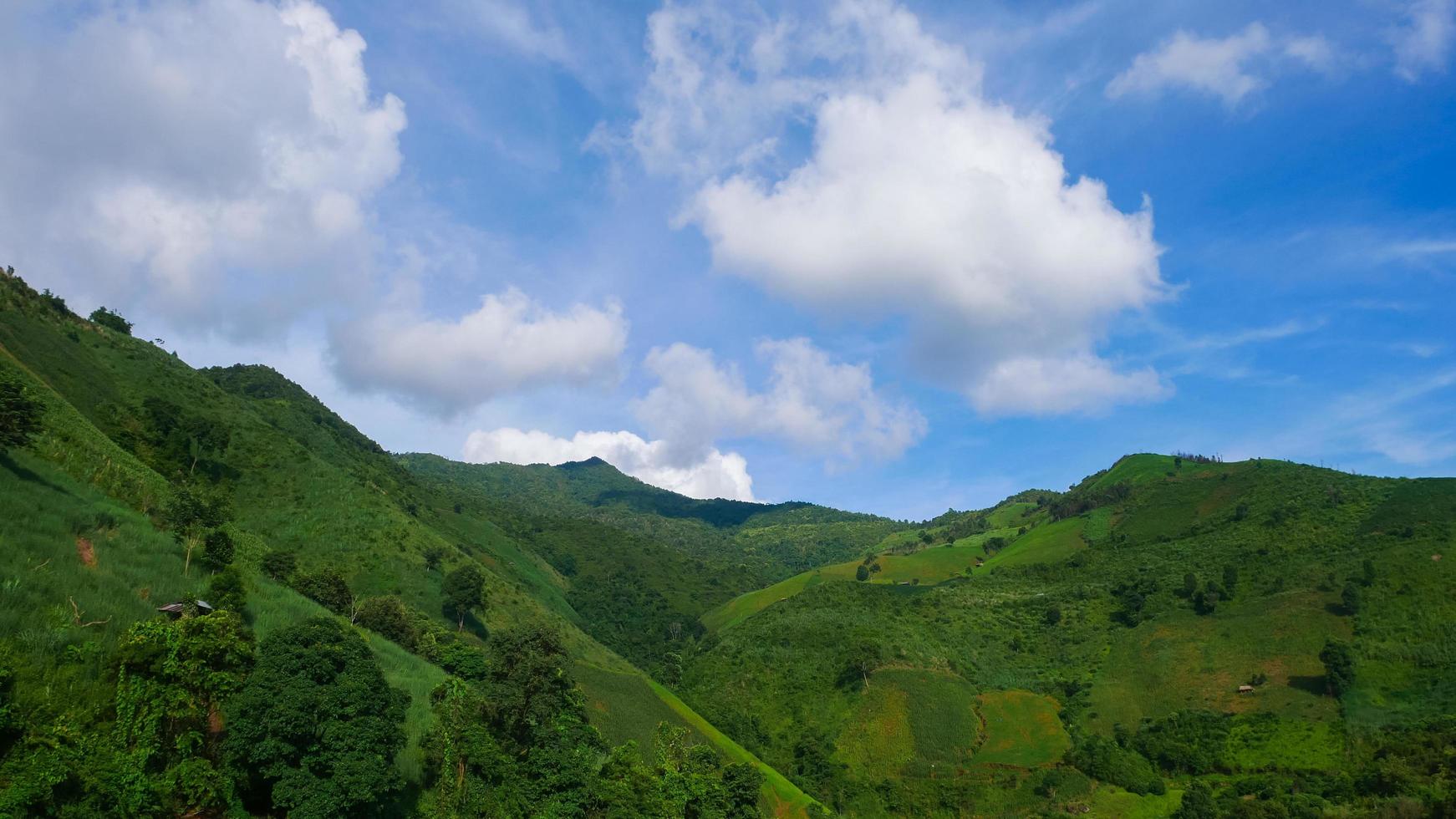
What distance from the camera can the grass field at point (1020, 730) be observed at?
85312mm

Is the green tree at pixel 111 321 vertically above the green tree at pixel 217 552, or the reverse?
the green tree at pixel 111 321

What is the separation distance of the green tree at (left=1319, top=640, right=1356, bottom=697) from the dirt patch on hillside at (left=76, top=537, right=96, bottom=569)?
112m

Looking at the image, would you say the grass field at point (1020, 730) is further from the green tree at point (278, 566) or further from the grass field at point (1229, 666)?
the green tree at point (278, 566)

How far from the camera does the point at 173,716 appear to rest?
2347 cm

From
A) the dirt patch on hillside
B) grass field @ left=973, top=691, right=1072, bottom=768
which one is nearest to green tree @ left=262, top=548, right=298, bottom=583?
the dirt patch on hillside

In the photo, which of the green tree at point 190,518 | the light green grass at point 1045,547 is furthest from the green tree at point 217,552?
the light green grass at point 1045,547

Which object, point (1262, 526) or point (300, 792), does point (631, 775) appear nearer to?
point (300, 792)

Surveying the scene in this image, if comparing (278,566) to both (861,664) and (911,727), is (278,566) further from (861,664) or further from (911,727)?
(861,664)

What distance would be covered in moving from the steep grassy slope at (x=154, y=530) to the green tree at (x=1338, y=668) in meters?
63.1

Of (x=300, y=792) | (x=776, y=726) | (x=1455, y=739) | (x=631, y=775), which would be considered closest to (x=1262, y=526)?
(x=1455, y=739)

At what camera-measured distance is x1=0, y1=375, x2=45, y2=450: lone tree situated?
106 feet

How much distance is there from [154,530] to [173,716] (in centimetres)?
1892

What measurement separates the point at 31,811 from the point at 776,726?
93.9m

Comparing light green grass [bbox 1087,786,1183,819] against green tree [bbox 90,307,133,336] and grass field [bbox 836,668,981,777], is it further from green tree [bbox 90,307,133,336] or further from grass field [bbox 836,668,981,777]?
green tree [bbox 90,307,133,336]
